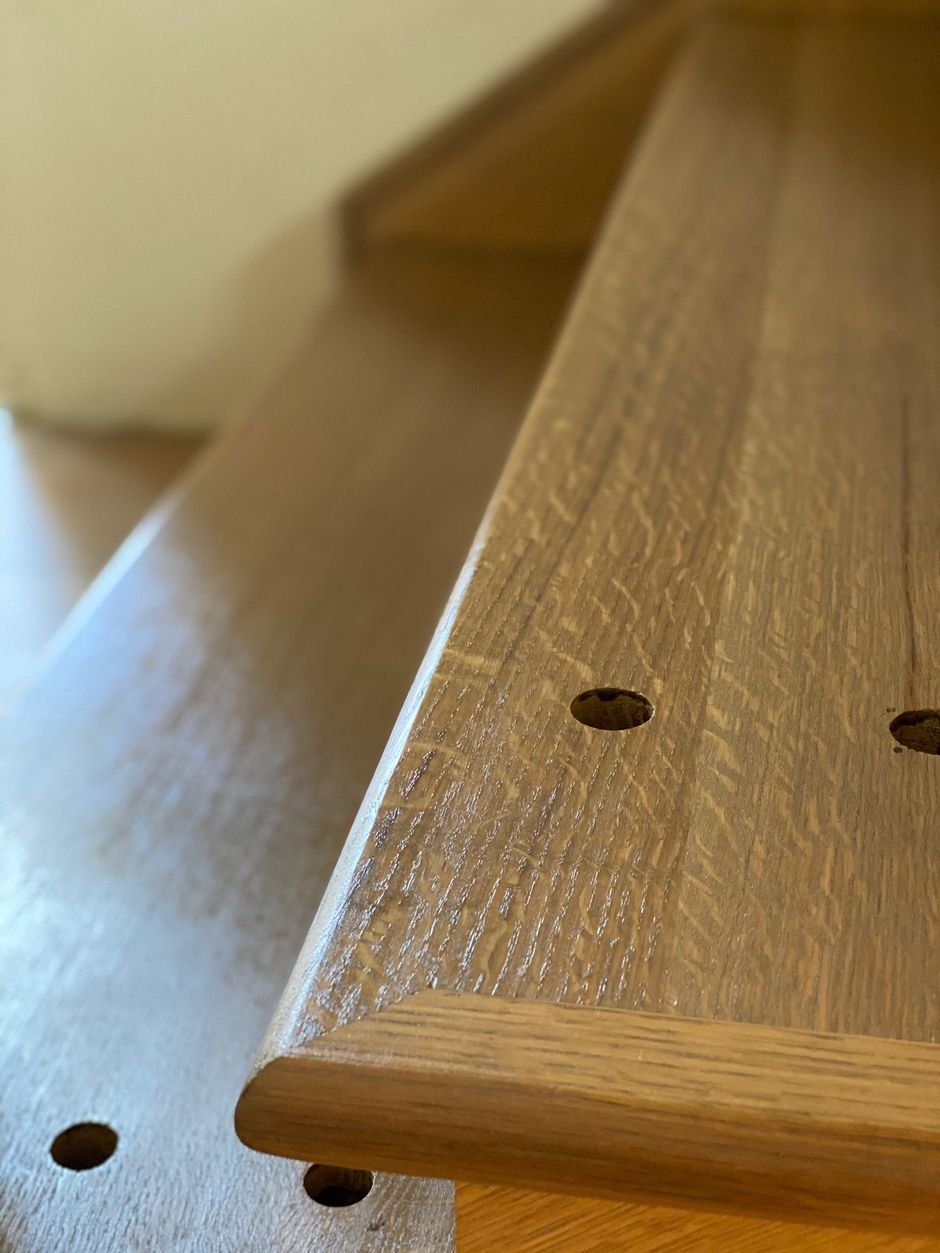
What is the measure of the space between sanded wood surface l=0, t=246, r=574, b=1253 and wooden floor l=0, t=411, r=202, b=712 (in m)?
0.52

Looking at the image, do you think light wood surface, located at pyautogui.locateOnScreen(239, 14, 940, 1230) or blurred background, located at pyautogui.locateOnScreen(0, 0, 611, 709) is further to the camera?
blurred background, located at pyautogui.locateOnScreen(0, 0, 611, 709)

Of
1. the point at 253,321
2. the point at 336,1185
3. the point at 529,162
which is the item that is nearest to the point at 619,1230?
the point at 336,1185

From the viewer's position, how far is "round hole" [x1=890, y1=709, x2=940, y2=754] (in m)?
0.43

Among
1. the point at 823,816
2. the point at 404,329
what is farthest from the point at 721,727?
the point at 404,329

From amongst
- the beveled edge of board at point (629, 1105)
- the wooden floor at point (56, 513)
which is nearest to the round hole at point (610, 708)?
the beveled edge of board at point (629, 1105)

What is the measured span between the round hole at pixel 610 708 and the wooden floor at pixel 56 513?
1.30m

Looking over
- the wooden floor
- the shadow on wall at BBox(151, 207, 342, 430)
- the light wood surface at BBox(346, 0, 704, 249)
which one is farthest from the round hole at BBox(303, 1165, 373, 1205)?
the shadow on wall at BBox(151, 207, 342, 430)

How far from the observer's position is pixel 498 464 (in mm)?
1286

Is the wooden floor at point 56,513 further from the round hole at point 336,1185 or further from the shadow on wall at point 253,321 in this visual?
the round hole at point 336,1185

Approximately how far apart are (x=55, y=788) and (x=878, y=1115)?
2.12ft

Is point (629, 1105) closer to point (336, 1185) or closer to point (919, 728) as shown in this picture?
point (919, 728)

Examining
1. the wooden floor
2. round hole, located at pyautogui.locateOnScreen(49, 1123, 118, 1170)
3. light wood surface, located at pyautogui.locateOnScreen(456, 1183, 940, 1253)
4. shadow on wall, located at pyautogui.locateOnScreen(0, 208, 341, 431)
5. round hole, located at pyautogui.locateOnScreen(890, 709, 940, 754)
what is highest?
round hole, located at pyautogui.locateOnScreen(890, 709, 940, 754)

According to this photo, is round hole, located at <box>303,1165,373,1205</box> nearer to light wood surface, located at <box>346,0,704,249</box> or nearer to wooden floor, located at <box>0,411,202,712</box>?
wooden floor, located at <box>0,411,202,712</box>

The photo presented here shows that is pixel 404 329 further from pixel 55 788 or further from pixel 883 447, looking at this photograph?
pixel 883 447
